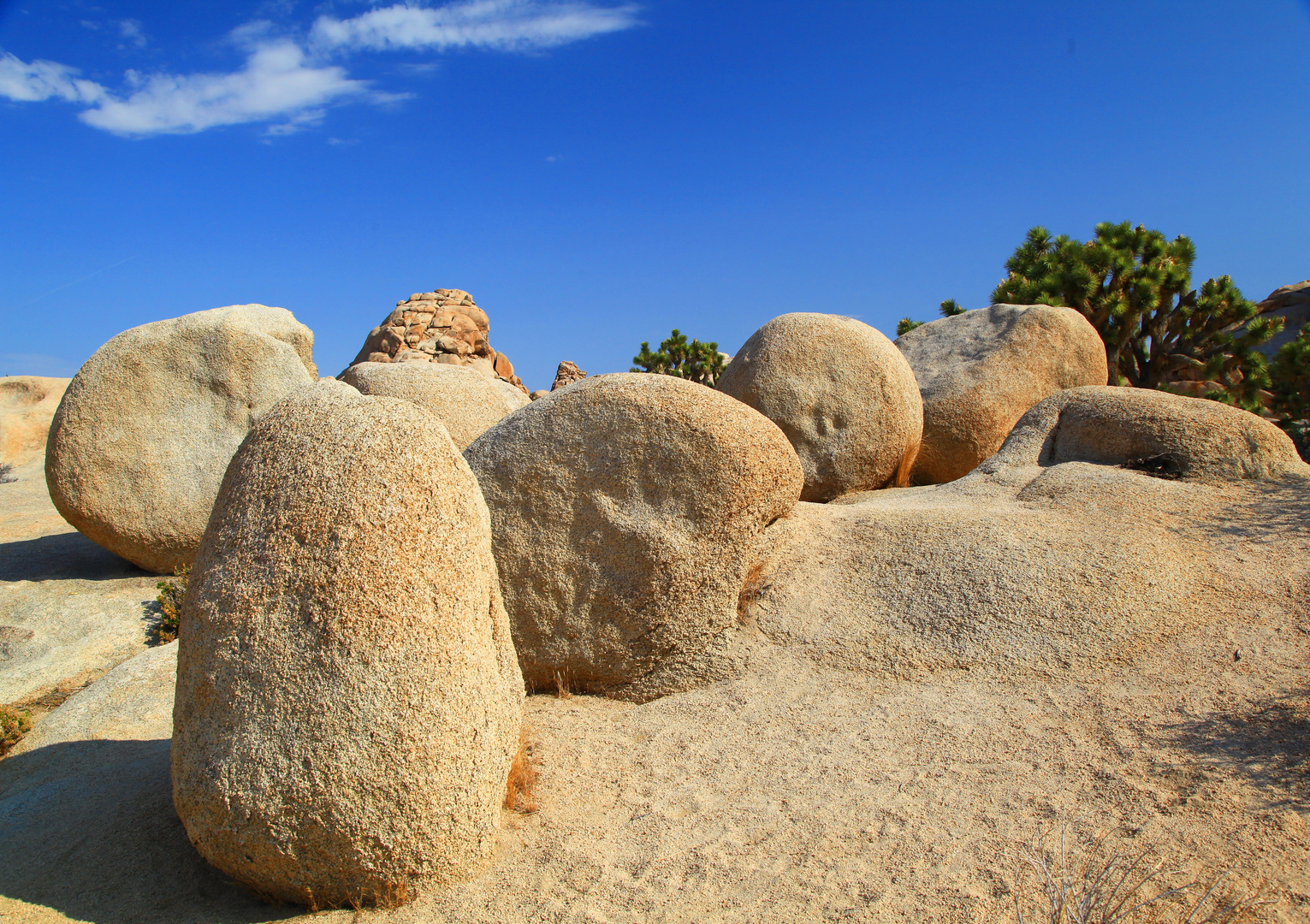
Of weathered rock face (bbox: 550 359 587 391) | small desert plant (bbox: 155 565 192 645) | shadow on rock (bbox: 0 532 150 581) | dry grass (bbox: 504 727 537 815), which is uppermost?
weathered rock face (bbox: 550 359 587 391)

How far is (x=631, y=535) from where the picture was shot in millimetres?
5047

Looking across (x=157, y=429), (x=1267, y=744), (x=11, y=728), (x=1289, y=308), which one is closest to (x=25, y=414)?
(x=157, y=429)

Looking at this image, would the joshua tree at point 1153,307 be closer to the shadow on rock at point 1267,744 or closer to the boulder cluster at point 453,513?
the boulder cluster at point 453,513

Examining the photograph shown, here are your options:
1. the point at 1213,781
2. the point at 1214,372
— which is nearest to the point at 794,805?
the point at 1213,781

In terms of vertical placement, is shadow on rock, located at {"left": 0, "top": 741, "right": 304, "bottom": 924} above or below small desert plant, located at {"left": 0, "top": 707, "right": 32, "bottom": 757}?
below

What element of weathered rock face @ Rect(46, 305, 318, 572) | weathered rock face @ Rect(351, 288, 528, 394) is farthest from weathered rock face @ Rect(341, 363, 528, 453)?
weathered rock face @ Rect(351, 288, 528, 394)

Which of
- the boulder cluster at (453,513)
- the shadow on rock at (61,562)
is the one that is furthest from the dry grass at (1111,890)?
the shadow on rock at (61,562)

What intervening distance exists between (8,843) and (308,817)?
180 cm

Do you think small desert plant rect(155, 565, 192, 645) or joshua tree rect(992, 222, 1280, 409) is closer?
small desert plant rect(155, 565, 192, 645)

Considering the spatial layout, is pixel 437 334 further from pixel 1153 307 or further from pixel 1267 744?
pixel 1267 744

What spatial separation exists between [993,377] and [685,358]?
15.7 meters

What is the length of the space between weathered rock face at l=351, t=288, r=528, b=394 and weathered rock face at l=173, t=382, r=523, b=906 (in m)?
18.7

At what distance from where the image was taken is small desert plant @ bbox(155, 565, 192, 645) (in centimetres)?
696

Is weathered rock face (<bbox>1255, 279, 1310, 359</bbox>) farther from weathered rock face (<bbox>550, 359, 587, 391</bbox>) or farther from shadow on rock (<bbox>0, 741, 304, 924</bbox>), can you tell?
shadow on rock (<bbox>0, 741, 304, 924</bbox>)
